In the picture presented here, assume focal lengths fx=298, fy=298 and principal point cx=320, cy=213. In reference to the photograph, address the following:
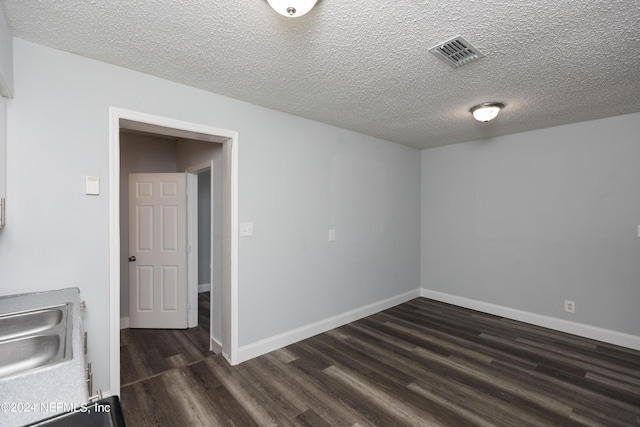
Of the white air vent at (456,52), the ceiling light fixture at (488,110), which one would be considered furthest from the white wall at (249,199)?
the white air vent at (456,52)

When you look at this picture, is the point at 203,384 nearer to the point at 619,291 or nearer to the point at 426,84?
the point at 426,84

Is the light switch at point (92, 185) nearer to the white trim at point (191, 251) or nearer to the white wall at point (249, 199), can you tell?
the white wall at point (249, 199)

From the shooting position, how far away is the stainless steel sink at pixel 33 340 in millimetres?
1089

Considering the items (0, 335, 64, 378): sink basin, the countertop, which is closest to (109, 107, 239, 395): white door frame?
(0, 335, 64, 378): sink basin

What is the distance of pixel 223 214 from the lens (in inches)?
116

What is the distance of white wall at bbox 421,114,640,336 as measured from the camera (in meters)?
3.14

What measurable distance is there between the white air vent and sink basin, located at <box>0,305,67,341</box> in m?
2.57

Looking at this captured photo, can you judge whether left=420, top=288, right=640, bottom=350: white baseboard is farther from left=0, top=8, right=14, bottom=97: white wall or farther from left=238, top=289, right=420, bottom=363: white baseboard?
left=0, top=8, right=14, bottom=97: white wall

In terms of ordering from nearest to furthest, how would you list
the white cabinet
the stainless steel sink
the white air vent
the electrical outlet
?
1. the stainless steel sink
2. the white cabinet
3. the white air vent
4. the electrical outlet

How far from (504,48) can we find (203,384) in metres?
3.28

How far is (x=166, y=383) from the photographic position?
2463 mm

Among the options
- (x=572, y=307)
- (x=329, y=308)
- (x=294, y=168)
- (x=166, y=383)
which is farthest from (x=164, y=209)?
(x=572, y=307)

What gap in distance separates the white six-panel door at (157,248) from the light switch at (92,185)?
167 cm

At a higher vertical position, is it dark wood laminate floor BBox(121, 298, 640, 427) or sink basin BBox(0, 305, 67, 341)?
sink basin BBox(0, 305, 67, 341)
